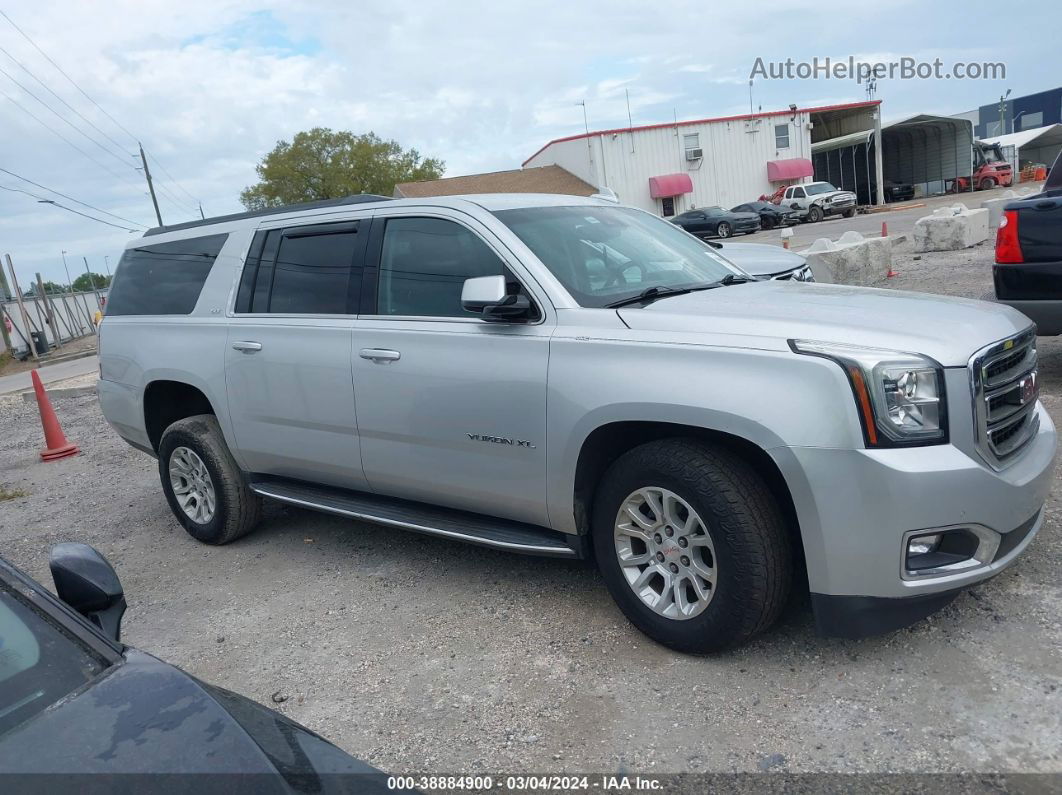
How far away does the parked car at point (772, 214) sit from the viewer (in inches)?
1501

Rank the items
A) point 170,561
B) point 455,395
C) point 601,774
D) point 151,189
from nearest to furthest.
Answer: point 601,774, point 455,395, point 170,561, point 151,189

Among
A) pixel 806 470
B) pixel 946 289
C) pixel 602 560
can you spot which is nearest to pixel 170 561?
pixel 602 560

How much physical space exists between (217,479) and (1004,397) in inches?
169

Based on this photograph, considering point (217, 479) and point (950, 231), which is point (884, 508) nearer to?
point (217, 479)

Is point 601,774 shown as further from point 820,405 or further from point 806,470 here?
point 820,405

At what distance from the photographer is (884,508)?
9.30 feet

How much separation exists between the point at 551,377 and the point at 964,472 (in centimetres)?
159

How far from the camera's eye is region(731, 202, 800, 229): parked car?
38.1 metres

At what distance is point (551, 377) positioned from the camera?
11.6 ft

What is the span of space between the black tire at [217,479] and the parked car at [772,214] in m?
35.9

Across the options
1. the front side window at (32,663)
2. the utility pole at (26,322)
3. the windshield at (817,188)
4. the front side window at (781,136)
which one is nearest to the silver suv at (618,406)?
the front side window at (32,663)

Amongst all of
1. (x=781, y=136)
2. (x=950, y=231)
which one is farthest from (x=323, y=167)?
(x=950, y=231)

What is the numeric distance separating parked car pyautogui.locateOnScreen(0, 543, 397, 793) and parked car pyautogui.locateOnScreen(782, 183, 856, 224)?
40.1 metres

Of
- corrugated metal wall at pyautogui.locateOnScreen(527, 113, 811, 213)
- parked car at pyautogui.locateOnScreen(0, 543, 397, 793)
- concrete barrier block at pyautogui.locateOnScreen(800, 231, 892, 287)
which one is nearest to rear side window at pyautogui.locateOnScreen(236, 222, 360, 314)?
parked car at pyautogui.locateOnScreen(0, 543, 397, 793)
